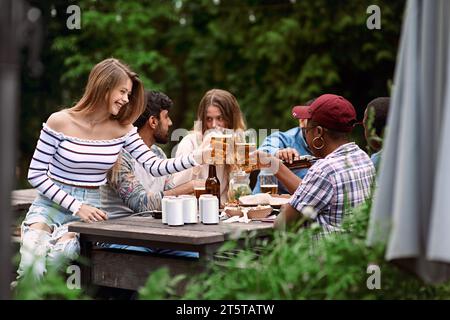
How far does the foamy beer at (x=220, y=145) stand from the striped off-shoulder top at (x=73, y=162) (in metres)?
0.23

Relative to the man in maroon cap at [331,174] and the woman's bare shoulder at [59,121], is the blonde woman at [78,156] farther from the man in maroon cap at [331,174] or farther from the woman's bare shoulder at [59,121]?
the man in maroon cap at [331,174]

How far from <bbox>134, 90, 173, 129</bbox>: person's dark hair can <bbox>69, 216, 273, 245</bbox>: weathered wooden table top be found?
98 centimetres

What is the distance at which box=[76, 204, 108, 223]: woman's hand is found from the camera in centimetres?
396

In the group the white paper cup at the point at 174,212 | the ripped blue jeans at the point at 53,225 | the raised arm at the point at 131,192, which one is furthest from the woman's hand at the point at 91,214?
the white paper cup at the point at 174,212

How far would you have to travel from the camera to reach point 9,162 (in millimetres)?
2125

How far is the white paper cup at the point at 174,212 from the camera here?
12.1ft

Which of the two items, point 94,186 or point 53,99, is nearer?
point 94,186

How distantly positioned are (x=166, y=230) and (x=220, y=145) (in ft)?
2.24

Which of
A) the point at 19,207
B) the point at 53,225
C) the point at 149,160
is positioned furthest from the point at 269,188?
the point at 19,207

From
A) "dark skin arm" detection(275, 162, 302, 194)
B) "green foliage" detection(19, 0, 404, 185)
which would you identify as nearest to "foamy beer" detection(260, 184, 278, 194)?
"dark skin arm" detection(275, 162, 302, 194)

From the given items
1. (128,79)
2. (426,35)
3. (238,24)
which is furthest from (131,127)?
(238,24)
